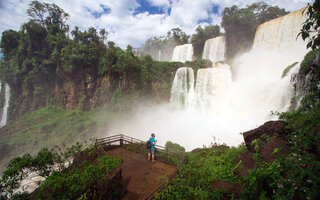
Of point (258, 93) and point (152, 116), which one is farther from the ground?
point (258, 93)

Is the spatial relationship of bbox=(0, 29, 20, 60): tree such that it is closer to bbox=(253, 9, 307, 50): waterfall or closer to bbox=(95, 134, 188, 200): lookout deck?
bbox=(95, 134, 188, 200): lookout deck

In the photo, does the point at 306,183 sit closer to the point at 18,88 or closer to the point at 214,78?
the point at 214,78

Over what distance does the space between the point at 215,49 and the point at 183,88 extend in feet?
37.2

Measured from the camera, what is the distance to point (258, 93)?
16391 mm

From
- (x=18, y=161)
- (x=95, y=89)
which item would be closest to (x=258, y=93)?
(x=18, y=161)

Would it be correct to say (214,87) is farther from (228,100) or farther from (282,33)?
(282,33)

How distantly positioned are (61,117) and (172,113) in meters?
18.8

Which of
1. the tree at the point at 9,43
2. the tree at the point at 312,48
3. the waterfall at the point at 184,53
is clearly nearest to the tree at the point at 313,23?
the tree at the point at 312,48

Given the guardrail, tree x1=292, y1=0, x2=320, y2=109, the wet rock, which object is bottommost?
the guardrail

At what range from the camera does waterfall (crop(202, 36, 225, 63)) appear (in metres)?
27.4

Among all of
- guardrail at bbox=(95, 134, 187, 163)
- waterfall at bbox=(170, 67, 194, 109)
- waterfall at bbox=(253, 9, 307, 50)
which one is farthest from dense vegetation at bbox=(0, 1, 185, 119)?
guardrail at bbox=(95, 134, 187, 163)

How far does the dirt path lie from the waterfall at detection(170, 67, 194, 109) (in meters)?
17.1

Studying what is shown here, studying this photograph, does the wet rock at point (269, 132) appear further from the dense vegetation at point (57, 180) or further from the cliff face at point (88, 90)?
the cliff face at point (88, 90)

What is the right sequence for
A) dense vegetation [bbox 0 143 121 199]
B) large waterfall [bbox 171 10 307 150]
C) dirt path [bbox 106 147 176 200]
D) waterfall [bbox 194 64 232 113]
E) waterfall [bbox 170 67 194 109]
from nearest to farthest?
dense vegetation [bbox 0 143 121 199]
dirt path [bbox 106 147 176 200]
large waterfall [bbox 171 10 307 150]
waterfall [bbox 194 64 232 113]
waterfall [bbox 170 67 194 109]
